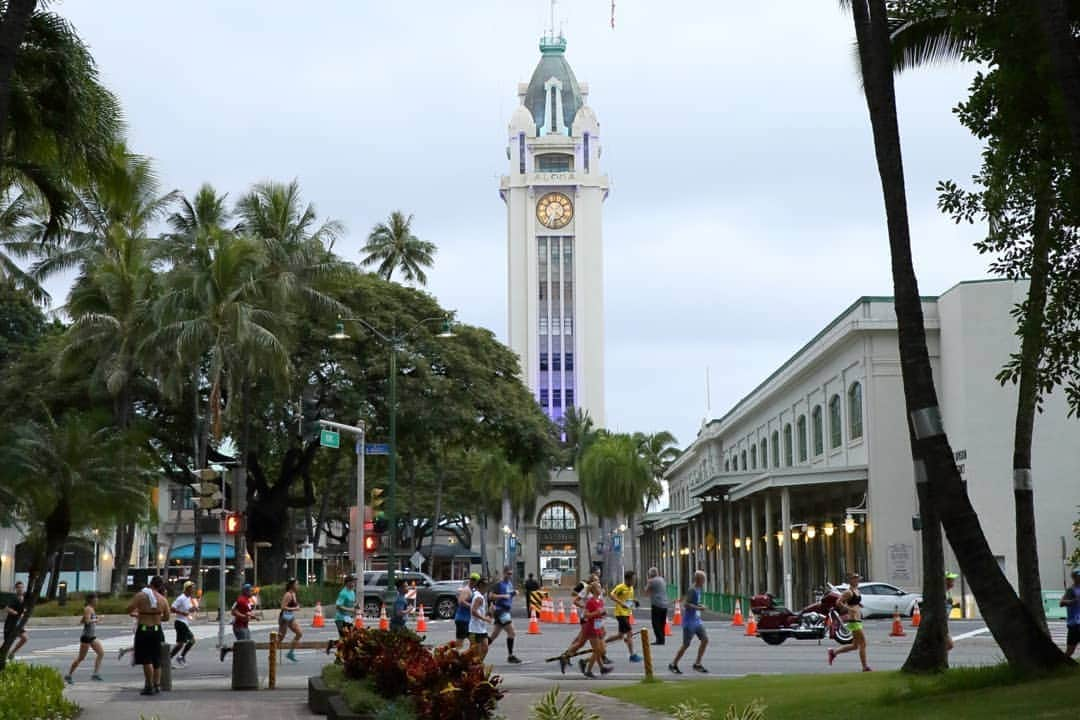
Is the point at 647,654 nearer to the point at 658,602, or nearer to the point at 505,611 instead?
the point at 505,611

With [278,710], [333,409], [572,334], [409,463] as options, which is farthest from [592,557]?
[278,710]

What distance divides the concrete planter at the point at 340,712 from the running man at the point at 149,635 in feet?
21.8

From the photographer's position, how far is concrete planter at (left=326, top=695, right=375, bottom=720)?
1356 cm

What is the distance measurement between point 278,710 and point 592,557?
93711 millimetres

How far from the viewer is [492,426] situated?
2133 inches

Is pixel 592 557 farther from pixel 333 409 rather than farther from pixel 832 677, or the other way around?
pixel 832 677

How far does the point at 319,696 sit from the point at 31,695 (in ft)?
11.6

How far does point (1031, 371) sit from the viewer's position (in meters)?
16.0

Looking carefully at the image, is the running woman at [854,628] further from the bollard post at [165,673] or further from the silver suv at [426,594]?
the silver suv at [426,594]

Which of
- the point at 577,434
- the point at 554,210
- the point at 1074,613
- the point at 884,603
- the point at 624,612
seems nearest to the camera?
the point at 1074,613

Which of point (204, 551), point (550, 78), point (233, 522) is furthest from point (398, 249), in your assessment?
point (550, 78)

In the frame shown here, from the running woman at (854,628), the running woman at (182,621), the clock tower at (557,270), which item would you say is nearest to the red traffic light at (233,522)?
the running woman at (182,621)

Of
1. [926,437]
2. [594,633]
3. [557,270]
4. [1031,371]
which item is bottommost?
[594,633]

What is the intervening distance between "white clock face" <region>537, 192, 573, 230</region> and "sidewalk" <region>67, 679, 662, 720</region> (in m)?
109
